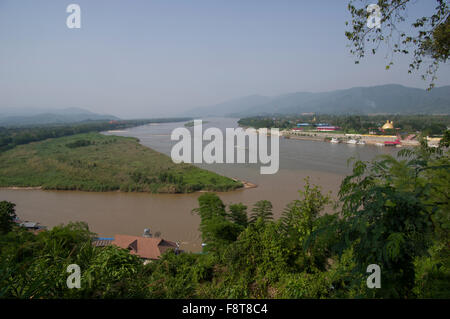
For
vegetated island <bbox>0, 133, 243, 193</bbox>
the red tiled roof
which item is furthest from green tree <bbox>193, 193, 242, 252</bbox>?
vegetated island <bbox>0, 133, 243, 193</bbox>

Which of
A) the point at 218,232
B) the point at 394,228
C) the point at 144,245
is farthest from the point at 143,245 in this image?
the point at 394,228

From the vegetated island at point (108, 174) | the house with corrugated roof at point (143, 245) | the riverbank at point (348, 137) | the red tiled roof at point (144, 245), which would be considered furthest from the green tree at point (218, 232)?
the riverbank at point (348, 137)

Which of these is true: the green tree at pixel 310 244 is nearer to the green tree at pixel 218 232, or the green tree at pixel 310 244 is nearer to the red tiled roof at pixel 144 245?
the green tree at pixel 218 232

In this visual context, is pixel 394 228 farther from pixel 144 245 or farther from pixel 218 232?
pixel 144 245

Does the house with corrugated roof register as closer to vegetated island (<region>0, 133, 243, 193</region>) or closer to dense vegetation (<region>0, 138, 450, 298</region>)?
dense vegetation (<region>0, 138, 450, 298</region>)
